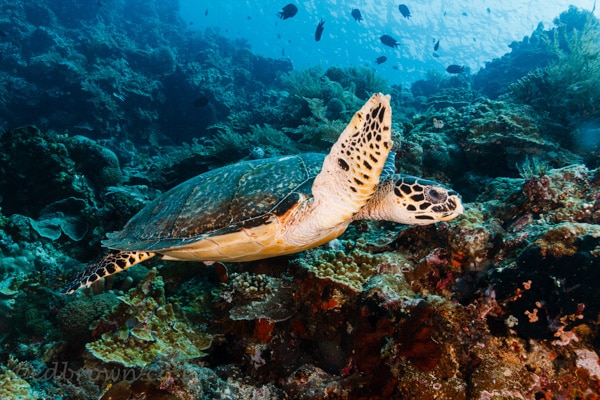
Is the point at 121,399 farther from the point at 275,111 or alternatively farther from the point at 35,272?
the point at 275,111

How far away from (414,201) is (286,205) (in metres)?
1.07

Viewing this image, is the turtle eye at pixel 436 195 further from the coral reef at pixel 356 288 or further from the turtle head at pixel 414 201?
the coral reef at pixel 356 288

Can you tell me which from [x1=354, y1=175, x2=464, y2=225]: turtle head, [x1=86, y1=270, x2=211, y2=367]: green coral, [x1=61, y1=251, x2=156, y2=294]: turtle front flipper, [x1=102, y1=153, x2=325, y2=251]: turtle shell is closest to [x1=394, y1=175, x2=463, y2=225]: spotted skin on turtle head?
[x1=354, y1=175, x2=464, y2=225]: turtle head

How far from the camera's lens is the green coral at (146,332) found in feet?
8.62

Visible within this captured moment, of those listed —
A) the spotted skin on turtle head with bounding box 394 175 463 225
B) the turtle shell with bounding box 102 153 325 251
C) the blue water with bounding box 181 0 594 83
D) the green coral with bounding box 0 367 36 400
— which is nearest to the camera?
the green coral with bounding box 0 367 36 400

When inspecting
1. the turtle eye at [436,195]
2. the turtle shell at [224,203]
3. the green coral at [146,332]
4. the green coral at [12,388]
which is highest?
the turtle eye at [436,195]

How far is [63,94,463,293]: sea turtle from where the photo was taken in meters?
2.19

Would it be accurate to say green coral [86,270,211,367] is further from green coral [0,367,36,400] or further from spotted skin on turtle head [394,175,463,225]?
spotted skin on turtle head [394,175,463,225]

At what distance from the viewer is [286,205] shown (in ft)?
8.74

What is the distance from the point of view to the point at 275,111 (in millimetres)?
10891

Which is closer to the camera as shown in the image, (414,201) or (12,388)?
(12,388)

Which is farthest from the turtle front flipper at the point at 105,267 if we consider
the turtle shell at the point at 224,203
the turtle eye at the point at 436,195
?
the turtle eye at the point at 436,195

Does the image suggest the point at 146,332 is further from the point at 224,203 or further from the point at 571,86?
the point at 571,86

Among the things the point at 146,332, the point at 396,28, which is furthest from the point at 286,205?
the point at 396,28
